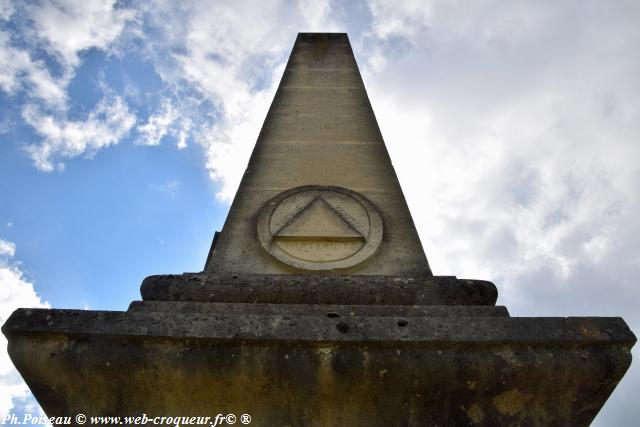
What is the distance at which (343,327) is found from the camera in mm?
1807

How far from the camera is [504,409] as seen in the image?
1.77 meters

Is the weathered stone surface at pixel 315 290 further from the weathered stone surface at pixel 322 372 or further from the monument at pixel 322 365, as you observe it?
the weathered stone surface at pixel 322 372

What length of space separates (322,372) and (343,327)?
0.18m

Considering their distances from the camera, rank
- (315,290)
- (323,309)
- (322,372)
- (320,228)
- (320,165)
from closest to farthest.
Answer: (322,372) < (323,309) < (315,290) < (320,228) < (320,165)

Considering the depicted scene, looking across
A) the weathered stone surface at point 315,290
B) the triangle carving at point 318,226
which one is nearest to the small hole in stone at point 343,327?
the weathered stone surface at point 315,290

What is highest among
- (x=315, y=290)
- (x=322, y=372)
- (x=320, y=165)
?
(x=320, y=165)

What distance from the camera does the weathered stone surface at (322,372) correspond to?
5.74 ft

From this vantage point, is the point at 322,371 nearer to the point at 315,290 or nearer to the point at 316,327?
the point at 316,327

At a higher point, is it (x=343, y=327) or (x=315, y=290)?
(x=315, y=290)

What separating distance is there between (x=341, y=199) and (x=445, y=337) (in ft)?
4.53

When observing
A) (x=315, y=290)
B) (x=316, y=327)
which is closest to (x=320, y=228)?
(x=315, y=290)

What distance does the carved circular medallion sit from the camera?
2.64 meters

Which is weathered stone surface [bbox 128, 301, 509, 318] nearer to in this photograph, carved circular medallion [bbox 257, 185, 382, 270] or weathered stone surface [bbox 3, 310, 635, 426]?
weathered stone surface [bbox 3, 310, 635, 426]

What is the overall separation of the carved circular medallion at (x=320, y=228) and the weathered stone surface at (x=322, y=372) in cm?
85
